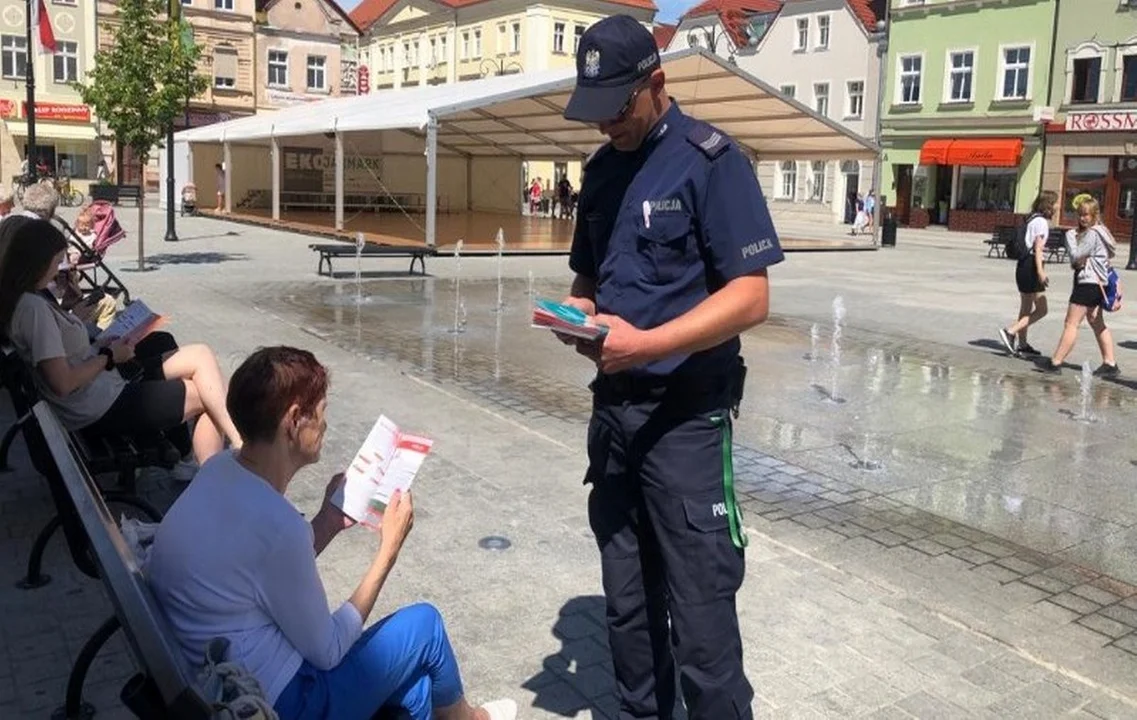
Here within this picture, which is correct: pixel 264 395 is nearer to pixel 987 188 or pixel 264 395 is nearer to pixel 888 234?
pixel 888 234

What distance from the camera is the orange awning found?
41.7 meters

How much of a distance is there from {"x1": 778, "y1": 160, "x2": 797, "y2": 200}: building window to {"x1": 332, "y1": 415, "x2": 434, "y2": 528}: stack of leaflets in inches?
1932

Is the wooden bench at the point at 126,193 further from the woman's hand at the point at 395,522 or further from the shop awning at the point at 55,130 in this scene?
the woman's hand at the point at 395,522

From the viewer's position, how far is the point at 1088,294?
31.4 feet

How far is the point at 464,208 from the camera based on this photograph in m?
39.6

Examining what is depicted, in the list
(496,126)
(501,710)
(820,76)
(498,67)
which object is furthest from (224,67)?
(501,710)

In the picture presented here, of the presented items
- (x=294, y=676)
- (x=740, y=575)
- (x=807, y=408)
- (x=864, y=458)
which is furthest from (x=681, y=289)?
(x=807, y=408)

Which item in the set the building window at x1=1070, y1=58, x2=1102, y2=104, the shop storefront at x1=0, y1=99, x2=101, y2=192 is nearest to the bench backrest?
the building window at x1=1070, y1=58, x2=1102, y2=104

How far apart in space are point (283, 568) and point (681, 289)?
116 centimetres

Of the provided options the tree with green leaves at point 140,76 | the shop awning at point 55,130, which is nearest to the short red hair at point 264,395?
the tree with green leaves at point 140,76

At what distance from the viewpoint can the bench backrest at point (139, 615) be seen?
6.36 feet

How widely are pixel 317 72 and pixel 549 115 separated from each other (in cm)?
3396

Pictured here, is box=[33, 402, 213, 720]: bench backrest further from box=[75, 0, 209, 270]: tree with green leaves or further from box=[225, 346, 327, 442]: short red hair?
box=[75, 0, 209, 270]: tree with green leaves

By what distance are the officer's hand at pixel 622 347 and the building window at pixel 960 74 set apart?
43.0m
